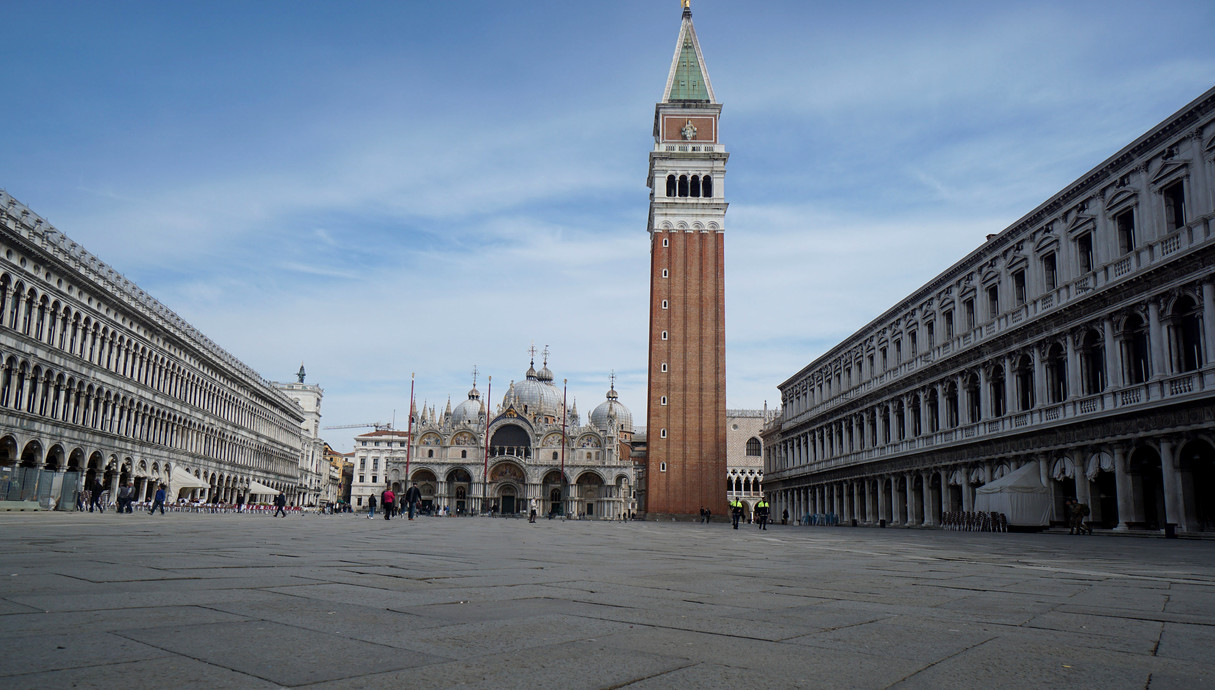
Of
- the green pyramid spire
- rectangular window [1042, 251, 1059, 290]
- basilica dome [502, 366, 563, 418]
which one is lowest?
rectangular window [1042, 251, 1059, 290]

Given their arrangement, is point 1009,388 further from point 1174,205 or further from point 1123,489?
point 1174,205

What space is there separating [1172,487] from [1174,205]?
759 cm

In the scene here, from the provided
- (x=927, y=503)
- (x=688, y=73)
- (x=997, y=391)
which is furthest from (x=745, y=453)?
(x=997, y=391)

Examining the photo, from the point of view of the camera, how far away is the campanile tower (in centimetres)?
6116

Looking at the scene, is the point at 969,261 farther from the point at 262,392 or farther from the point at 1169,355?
the point at 262,392

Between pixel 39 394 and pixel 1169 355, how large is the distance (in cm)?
3846

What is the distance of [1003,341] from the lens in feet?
102

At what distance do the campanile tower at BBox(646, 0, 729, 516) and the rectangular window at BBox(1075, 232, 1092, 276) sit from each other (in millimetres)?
36039

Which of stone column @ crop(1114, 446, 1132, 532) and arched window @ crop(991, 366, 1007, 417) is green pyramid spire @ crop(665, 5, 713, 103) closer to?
arched window @ crop(991, 366, 1007, 417)

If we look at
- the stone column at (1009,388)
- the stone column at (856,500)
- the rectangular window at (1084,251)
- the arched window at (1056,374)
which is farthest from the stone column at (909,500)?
the rectangular window at (1084,251)

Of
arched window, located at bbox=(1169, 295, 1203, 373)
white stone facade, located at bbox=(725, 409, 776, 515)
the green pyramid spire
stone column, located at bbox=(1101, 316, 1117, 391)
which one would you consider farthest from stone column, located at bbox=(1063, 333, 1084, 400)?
white stone facade, located at bbox=(725, 409, 776, 515)

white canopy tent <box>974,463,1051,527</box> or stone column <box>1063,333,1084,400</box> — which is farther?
white canopy tent <box>974,463,1051,527</box>

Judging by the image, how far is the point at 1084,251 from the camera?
2705 centimetres

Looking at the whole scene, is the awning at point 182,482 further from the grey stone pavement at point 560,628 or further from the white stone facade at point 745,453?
the white stone facade at point 745,453
